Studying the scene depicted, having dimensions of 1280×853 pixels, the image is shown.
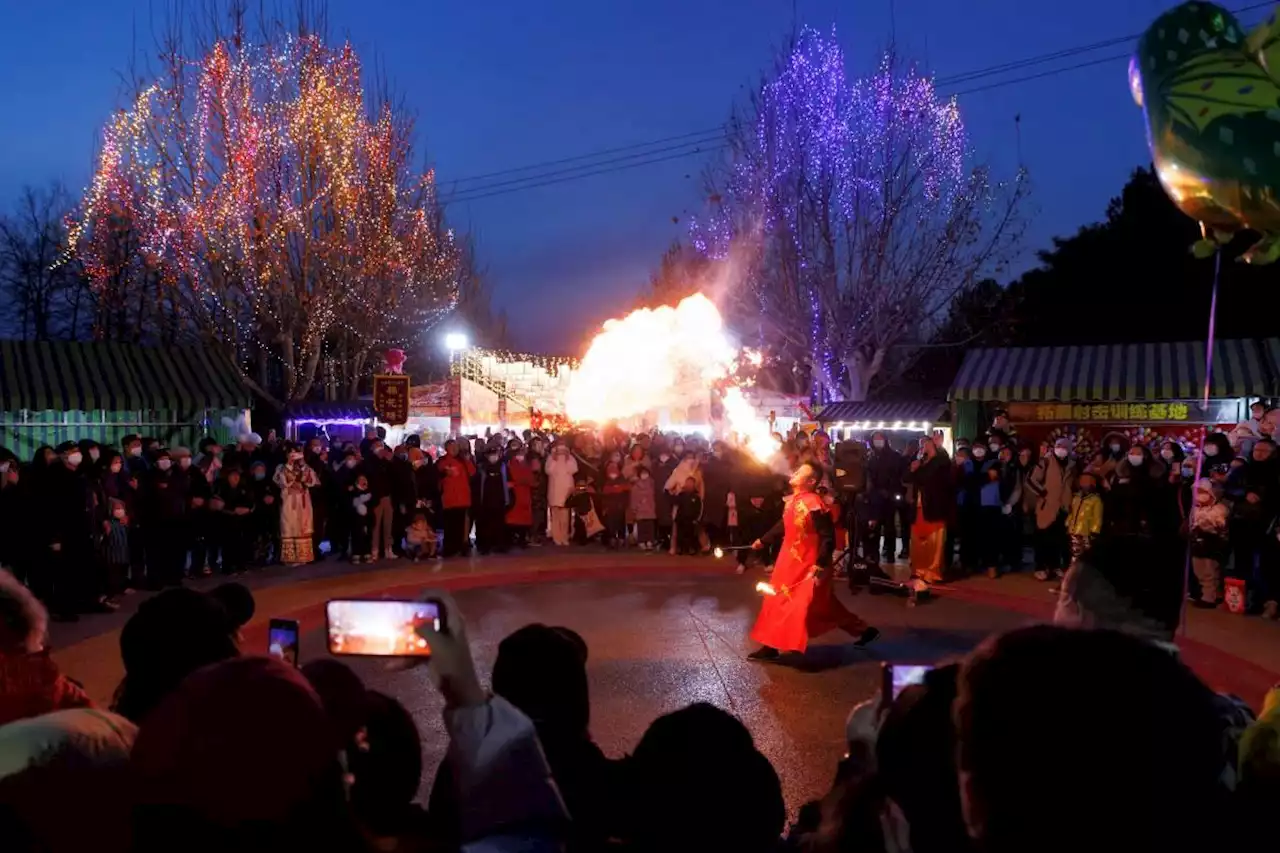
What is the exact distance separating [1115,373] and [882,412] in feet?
26.1

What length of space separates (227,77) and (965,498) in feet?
62.4

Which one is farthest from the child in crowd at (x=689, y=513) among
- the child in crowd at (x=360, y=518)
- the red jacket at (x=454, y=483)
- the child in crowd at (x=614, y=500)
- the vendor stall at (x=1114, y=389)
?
the vendor stall at (x=1114, y=389)

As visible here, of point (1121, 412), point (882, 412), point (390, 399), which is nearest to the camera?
point (1121, 412)

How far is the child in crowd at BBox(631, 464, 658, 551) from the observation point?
49.3ft

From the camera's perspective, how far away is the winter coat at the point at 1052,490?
481 inches

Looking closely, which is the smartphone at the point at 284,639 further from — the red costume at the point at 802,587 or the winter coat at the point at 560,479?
the winter coat at the point at 560,479

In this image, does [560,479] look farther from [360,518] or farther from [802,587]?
[802,587]

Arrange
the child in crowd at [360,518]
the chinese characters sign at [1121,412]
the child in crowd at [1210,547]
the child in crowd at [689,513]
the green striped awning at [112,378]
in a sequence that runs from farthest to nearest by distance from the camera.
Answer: the chinese characters sign at [1121,412]
the green striped awning at [112,378]
the child in crowd at [689,513]
the child in crowd at [360,518]
the child in crowd at [1210,547]

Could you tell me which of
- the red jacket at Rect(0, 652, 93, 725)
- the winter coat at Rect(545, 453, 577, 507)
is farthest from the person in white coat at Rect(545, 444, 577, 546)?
the red jacket at Rect(0, 652, 93, 725)

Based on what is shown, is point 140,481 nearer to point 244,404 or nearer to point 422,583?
point 422,583

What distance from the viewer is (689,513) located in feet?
47.8

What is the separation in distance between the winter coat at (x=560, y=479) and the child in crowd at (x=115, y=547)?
6332 millimetres

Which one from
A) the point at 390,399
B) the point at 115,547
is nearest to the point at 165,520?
the point at 115,547

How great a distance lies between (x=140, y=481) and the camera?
1141 centimetres
